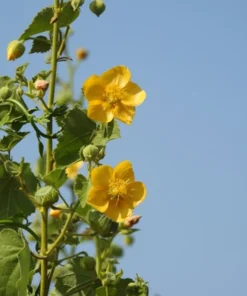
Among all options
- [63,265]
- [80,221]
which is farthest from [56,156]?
[63,265]

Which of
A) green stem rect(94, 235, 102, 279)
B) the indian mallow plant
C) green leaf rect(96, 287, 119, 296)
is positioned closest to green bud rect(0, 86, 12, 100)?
the indian mallow plant

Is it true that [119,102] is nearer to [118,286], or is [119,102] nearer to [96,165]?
[96,165]

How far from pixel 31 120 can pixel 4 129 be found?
0.40 feet

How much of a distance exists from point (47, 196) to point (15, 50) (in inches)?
20.1

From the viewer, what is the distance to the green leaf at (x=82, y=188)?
1.86 m

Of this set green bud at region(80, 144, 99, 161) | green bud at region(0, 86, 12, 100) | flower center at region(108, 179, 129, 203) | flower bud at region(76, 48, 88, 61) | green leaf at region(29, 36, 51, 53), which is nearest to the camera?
green bud at region(80, 144, 99, 161)

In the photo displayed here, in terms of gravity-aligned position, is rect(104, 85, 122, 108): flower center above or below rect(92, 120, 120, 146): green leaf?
above

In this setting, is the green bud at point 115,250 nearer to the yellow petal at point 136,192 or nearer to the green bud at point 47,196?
the yellow petal at point 136,192

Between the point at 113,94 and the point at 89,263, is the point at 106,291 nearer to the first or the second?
the point at 89,263

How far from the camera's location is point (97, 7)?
2160 mm

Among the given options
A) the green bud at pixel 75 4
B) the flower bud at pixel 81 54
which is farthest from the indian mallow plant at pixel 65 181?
the flower bud at pixel 81 54

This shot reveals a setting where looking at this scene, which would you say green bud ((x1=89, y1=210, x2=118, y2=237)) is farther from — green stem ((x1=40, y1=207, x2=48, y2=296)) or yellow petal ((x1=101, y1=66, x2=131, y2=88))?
yellow petal ((x1=101, y1=66, x2=131, y2=88))

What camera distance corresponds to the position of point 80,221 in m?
2.06

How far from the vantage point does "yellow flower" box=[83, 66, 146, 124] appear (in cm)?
191
